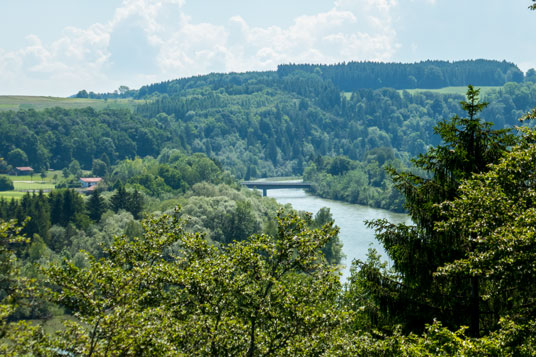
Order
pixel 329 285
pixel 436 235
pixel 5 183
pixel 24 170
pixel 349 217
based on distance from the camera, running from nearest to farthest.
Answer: pixel 329 285 → pixel 436 235 → pixel 349 217 → pixel 5 183 → pixel 24 170

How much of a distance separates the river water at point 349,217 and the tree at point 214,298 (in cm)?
5286

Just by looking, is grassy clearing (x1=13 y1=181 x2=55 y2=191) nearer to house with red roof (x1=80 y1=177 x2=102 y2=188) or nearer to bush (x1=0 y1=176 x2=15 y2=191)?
bush (x1=0 y1=176 x2=15 y2=191)

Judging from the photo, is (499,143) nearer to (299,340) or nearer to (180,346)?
(299,340)

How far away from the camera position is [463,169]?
607 inches

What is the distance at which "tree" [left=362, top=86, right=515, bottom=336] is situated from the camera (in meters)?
14.9

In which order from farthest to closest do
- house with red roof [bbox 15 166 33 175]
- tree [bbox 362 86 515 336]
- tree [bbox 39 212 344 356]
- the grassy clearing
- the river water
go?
house with red roof [bbox 15 166 33 175], the grassy clearing, the river water, tree [bbox 362 86 515 336], tree [bbox 39 212 344 356]

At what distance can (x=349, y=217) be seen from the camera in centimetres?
12400

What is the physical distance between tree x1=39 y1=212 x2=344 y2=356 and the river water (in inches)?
2081

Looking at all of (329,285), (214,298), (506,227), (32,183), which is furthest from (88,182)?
(506,227)

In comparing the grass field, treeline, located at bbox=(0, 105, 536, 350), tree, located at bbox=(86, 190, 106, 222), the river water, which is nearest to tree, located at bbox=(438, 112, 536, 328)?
treeline, located at bbox=(0, 105, 536, 350)

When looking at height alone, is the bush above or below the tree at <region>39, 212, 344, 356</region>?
below

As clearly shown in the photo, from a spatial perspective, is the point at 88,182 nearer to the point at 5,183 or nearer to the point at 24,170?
the point at 24,170

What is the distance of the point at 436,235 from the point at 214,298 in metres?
5.90

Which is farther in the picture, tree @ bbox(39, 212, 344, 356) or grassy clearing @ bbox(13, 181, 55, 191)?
grassy clearing @ bbox(13, 181, 55, 191)
